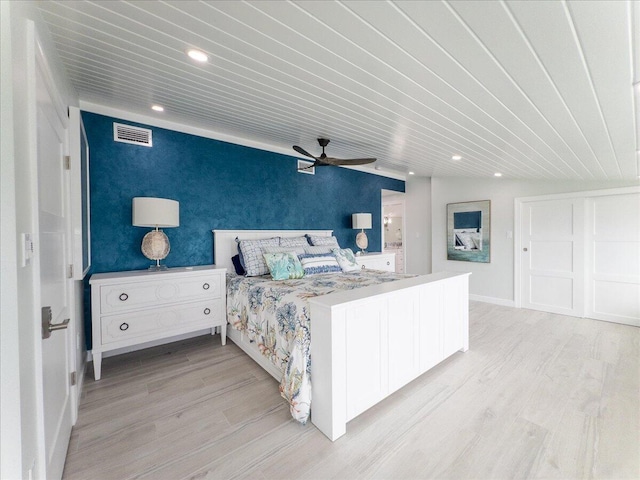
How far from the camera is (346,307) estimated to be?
1674 mm

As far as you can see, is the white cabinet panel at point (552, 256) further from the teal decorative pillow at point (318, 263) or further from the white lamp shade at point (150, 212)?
the white lamp shade at point (150, 212)

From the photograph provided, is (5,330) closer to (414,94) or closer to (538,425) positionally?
(414,94)

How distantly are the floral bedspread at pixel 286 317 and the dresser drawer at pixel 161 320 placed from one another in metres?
0.19

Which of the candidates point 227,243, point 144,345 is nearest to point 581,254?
point 227,243

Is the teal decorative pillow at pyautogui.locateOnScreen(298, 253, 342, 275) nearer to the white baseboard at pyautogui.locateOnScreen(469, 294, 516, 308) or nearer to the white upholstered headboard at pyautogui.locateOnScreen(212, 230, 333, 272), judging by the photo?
the white upholstered headboard at pyautogui.locateOnScreen(212, 230, 333, 272)

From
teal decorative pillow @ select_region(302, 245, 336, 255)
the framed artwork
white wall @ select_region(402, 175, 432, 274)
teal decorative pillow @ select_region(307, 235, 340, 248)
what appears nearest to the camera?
teal decorative pillow @ select_region(302, 245, 336, 255)

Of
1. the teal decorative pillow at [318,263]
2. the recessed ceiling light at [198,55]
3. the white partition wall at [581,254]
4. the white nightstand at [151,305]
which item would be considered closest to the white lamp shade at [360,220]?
the teal decorative pillow at [318,263]

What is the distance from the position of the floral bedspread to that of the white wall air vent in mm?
1755

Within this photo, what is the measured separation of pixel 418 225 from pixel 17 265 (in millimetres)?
6086

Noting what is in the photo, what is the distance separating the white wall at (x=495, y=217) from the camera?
174 inches

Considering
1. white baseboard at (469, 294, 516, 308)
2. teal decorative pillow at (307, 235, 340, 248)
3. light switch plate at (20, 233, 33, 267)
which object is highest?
light switch plate at (20, 233, 33, 267)

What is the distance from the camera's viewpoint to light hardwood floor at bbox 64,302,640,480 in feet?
4.82

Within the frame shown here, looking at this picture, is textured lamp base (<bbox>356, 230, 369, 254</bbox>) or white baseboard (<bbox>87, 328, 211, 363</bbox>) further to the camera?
textured lamp base (<bbox>356, 230, 369, 254</bbox>)

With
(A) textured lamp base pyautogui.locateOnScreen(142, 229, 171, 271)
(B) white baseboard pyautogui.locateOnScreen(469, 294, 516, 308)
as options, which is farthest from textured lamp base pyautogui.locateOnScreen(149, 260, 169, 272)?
(B) white baseboard pyautogui.locateOnScreen(469, 294, 516, 308)
